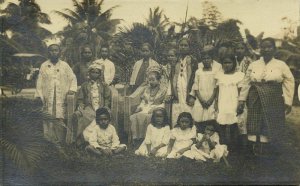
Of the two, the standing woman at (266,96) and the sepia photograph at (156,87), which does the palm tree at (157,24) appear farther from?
the standing woman at (266,96)

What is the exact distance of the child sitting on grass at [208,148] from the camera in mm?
6039

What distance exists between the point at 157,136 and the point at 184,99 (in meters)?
0.63

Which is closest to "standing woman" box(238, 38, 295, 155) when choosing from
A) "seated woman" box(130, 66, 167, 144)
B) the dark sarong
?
the dark sarong

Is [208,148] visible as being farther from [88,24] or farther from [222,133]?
[88,24]

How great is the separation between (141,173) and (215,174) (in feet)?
3.26

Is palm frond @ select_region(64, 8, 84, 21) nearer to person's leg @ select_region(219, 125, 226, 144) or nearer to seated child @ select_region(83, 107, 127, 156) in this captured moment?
seated child @ select_region(83, 107, 127, 156)

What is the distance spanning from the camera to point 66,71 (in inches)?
240

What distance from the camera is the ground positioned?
5941mm

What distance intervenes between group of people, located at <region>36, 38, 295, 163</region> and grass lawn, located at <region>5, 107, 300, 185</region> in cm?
15

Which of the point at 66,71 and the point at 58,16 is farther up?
the point at 58,16

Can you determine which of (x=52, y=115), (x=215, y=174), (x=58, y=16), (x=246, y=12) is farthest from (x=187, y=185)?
(x=58, y=16)

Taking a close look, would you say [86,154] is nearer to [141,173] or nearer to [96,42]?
[141,173]

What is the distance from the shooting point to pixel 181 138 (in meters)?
6.05

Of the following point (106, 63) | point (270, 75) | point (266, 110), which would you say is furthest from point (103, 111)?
point (270, 75)
